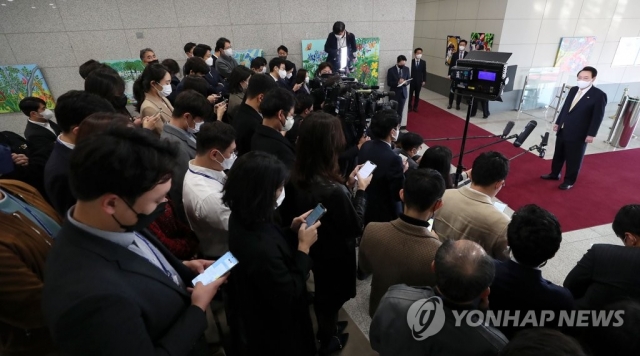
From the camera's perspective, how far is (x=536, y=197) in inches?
162

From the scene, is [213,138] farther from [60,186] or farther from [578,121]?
[578,121]

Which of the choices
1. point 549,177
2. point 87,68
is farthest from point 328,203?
point 549,177

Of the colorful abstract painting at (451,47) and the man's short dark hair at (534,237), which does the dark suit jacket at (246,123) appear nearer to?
the man's short dark hair at (534,237)

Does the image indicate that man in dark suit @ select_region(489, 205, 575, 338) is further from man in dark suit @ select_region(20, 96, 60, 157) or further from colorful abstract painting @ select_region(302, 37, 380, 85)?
colorful abstract painting @ select_region(302, 37, 380, 85)

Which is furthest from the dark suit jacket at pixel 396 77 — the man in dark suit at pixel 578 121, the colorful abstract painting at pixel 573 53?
the colorful abstract painting at pixel 573 53

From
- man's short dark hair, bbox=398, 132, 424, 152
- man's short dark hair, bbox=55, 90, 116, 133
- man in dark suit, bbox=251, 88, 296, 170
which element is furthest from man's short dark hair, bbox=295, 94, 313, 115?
man's short dark hair, bbox=55, 90, 116, 133

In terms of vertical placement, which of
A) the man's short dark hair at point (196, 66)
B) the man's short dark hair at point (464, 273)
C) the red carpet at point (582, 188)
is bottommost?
the red carpet at point (582, 188)

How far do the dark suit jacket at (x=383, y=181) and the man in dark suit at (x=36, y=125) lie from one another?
261 cm

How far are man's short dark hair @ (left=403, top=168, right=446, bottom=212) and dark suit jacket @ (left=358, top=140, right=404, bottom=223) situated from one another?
80cm

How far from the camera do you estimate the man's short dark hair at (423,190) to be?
1540 mm

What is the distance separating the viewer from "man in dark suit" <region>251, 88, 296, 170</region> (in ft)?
7.31

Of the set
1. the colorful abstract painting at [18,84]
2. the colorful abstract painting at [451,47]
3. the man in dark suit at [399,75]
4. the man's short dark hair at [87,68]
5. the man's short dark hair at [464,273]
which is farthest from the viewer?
the colorful abstract painting at [451,47]

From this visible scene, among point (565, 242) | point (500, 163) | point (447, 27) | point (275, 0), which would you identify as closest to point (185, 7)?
point (275, 0)

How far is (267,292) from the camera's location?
1371mm
